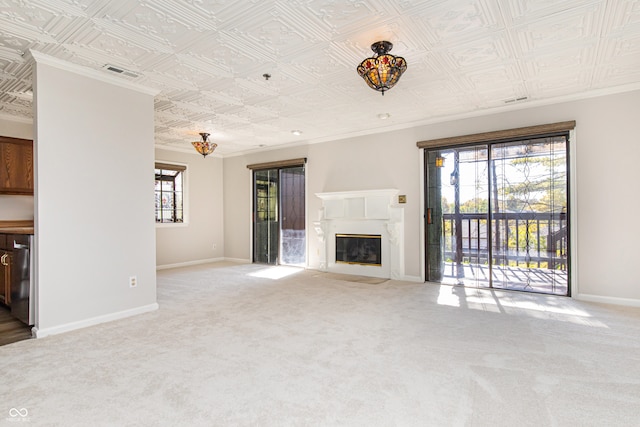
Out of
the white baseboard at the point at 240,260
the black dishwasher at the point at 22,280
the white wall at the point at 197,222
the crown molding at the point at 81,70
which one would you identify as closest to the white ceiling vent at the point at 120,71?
the crown molding at the point at 81,70

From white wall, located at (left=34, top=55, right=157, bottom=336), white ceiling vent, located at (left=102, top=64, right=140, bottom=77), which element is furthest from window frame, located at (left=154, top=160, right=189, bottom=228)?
white ceiling vent, located at (left=102, top=64, right=140, bottom=77)

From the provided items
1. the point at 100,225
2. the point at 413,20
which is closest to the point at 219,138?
the point at 100,225

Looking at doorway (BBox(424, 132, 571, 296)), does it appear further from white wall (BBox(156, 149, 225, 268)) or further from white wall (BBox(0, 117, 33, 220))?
white wall (BBox(0, 117, 33, 220))

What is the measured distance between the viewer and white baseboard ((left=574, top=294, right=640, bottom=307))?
3.93 metres

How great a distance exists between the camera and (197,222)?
24.9 ft

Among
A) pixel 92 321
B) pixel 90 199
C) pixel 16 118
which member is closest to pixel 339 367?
pixel 92 321

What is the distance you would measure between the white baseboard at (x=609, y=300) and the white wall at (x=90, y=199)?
5311 mm

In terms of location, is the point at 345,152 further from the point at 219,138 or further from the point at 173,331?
the point at 173,331

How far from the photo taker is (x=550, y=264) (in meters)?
4.48

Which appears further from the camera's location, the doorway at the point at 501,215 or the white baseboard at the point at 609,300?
the doorway at the point at 501,215

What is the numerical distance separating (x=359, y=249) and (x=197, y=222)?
384 centimetres

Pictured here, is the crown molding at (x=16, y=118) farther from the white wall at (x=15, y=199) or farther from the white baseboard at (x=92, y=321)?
the white baseboard at (x=92, y=321)

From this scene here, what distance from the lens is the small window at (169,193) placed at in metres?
7.01

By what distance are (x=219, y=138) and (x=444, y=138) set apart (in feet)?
13.5
